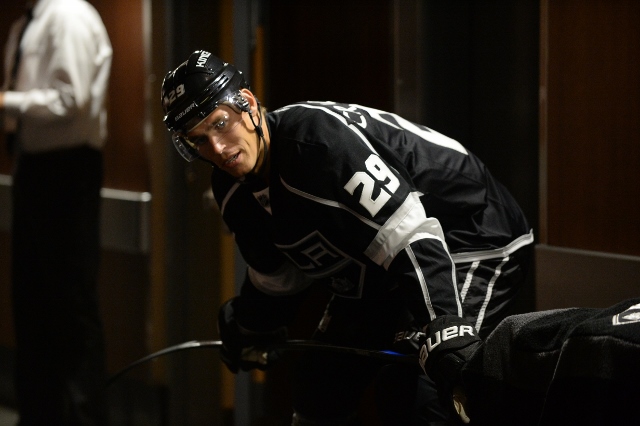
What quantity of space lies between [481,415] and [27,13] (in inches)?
101

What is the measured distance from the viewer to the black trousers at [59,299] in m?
3.37

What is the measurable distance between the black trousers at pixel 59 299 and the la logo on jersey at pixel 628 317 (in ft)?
8.08

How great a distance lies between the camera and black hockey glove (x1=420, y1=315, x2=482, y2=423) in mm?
1561

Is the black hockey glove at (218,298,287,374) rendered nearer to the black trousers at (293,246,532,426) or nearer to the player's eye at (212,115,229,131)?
the black trousers at (293,246,532,426)

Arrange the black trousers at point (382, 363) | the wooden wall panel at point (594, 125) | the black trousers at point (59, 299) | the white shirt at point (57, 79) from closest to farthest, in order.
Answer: the black trousers at point (382, 363) → the wooden wall panel at point (594, 125) → the white shirt at point (57, 79) → the black trousers at point (59, 299)

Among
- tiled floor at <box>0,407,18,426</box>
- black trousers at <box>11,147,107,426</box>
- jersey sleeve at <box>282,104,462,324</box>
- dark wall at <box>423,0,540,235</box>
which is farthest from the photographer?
tiled floor at <box>0,407,18,426</box>

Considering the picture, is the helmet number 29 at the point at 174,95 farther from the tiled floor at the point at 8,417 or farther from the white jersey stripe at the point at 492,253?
the tiled floor at the point at 8,417

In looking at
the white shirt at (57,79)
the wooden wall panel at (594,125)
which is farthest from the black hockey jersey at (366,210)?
the white shirt at (57,79)

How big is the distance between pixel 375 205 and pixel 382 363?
19.0 inches

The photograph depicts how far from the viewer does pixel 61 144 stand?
3.24m

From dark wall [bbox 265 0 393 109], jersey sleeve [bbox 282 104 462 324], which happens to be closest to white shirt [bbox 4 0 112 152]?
dark wall [bbox 265 0 393 109]

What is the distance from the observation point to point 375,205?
175 centimetres

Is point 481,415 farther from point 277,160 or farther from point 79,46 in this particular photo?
point 79,46

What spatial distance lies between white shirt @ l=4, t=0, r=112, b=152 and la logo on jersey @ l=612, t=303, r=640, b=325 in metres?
2.41
